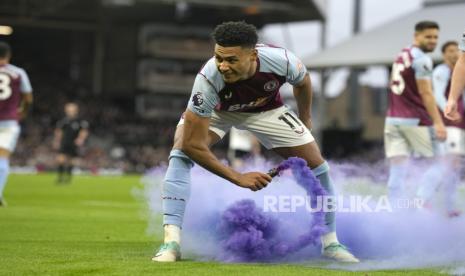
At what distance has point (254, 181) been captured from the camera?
5719mm

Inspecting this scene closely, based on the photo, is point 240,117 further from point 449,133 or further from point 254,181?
point 449,133

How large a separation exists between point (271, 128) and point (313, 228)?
842mm

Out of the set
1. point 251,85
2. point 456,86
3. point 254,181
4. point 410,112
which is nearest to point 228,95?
point 251,85

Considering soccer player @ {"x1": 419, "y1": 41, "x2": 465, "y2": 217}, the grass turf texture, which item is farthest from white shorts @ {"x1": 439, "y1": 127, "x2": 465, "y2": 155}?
the grass turf texture

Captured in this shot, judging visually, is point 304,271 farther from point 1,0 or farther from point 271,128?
point 1,0

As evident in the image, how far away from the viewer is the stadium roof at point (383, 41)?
1233 inches

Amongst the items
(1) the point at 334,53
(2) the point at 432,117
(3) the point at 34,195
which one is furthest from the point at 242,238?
(1) the point at 334,53

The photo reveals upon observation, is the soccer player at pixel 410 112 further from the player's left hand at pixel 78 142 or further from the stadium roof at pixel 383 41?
the stadium roof at pixel 383 41

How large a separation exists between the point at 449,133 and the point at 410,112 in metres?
1.32

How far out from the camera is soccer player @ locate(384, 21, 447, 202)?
966 centimetres

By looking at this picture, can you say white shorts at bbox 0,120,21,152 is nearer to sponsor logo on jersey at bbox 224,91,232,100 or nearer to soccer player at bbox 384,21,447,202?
soccer player at bbox 384,21,447,202

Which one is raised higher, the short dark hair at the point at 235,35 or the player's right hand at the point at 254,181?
the short dark hair at the point at 235,35

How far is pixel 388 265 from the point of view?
5.88 meters

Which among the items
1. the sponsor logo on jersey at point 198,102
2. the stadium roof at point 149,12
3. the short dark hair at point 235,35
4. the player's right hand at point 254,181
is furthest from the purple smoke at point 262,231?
the stadium roof at point 149,12
